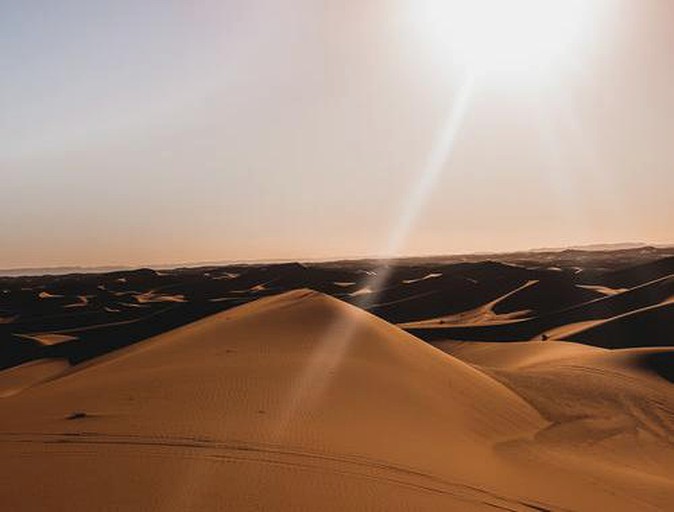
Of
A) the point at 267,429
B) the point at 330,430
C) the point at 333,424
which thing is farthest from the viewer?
the point at 333,424

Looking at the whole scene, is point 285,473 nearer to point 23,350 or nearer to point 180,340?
point 180,340

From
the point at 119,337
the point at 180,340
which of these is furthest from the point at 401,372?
the point at 119,337

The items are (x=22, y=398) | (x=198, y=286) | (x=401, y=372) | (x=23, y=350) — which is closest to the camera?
(x=22, y=398)

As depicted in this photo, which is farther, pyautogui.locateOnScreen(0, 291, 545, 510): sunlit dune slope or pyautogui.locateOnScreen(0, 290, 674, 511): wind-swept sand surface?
pyautogui.locateOnScreen(0, 290, 674, 511): wind-swept sand surface

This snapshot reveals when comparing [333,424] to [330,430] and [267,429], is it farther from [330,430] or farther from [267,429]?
[267,429]

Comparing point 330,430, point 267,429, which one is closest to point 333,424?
point 330,430

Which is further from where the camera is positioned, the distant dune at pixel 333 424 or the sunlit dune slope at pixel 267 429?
the distant dune at pixel 333 424

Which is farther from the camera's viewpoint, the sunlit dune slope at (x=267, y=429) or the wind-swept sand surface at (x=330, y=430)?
the wind-swept sand surface at (x=330, y=430)

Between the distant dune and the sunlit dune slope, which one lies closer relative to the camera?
the sunlit dune slope
